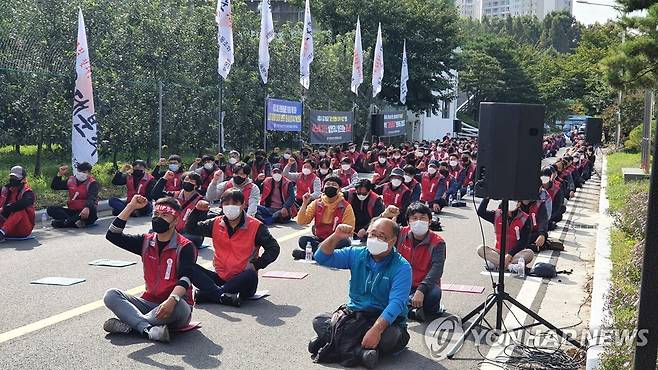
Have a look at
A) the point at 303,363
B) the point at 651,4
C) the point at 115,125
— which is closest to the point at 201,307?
the point at 303,363

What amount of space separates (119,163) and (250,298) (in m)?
17.6

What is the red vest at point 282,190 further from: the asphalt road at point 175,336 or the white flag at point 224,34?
the white flag at point 224,34

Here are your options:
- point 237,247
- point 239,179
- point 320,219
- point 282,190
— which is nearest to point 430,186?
point 282,190

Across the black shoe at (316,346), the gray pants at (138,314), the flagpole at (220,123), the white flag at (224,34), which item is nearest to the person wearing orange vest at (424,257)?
the black shoe at (316,346)

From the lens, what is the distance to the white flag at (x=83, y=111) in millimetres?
19406

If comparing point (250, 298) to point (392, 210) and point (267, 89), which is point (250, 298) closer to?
point (392, 210)

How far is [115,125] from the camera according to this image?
22.7m

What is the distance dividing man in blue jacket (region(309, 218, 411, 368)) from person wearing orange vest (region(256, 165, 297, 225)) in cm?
980

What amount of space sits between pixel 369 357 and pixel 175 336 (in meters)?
2.04

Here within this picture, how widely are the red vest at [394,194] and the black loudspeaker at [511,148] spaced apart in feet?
26.0

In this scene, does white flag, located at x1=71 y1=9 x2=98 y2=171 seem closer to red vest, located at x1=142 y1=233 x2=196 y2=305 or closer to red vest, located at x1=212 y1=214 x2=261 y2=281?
red vest, located at x1=212 y1=214 x2=261 y2=281

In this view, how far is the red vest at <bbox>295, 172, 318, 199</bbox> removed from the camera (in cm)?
1877

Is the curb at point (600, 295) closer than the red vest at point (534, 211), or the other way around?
the curb at point (600, 295)

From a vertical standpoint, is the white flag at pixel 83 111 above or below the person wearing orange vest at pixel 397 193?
above
